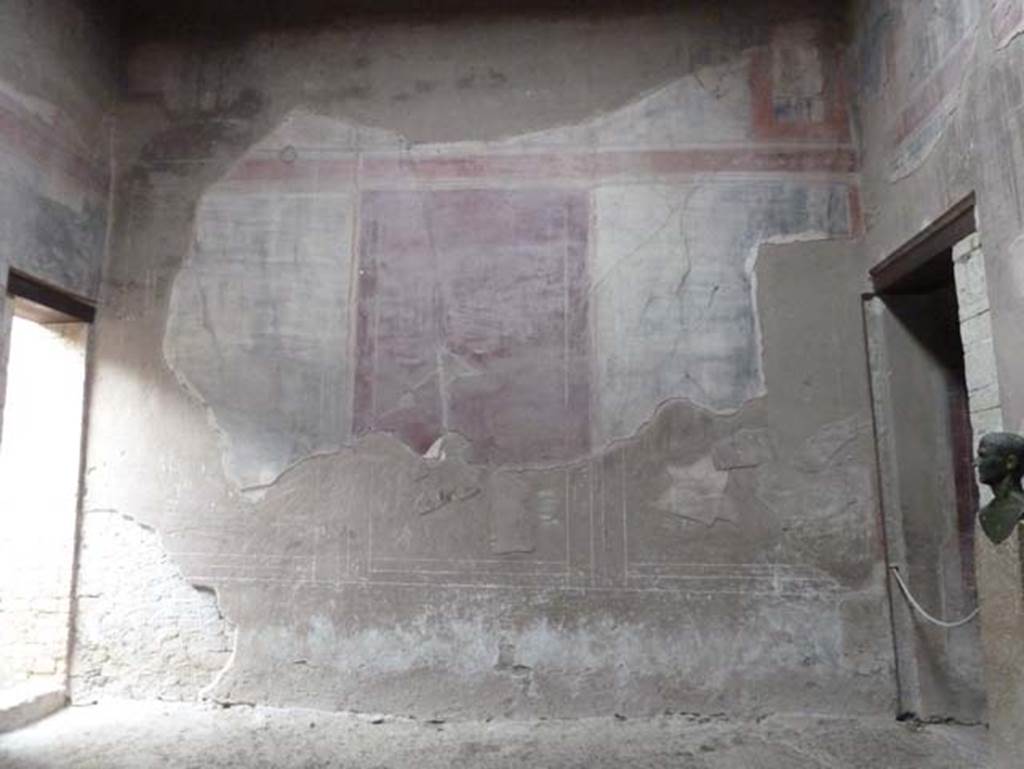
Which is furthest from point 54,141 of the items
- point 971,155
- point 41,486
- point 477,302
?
point 971,155

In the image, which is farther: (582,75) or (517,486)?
(582,75)

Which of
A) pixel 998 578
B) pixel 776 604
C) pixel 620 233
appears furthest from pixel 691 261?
pixel 998 578

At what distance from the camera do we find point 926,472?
11.9 feet

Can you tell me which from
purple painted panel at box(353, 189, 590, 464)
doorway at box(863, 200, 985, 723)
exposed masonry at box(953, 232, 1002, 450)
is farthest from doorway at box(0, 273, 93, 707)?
exposed masonry at box(953, 232, 1002, 450)

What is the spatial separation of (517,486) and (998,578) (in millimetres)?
1984

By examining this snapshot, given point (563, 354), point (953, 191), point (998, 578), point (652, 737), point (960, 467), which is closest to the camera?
point (998, 578)

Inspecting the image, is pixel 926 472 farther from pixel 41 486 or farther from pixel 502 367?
pixel 41 486

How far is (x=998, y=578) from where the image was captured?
245 centimetres

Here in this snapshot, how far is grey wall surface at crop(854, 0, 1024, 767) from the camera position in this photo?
97.4 inches

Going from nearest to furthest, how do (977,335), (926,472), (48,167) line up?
(977,335)
(926,472)
(48,167)

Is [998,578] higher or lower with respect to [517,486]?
lower

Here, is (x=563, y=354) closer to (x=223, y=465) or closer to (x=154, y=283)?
(x=223, y=465)

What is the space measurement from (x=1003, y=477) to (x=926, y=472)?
1274 mm

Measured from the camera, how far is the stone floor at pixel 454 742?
3047 mm
